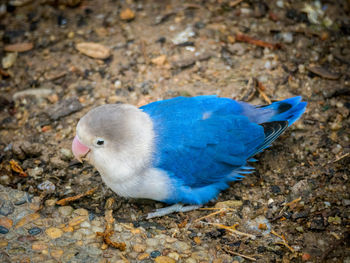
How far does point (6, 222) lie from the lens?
376cm

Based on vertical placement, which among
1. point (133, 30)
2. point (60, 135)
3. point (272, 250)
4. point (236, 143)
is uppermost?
point (133, 30)

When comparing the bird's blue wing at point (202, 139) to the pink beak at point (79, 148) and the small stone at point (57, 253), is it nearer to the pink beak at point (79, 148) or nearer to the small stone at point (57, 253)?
the pink beak at point (79, 148)

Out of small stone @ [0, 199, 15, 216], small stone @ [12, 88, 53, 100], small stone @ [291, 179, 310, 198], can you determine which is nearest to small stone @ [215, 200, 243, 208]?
small stone @ [291, 179, 310, 198]

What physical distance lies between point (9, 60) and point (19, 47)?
26 cm

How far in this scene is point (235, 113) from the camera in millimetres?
4324

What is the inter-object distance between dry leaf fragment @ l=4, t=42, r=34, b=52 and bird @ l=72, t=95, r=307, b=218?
2.41 m

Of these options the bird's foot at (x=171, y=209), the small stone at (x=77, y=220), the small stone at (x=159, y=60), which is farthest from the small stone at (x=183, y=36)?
the small stone at (x=77, y=220)

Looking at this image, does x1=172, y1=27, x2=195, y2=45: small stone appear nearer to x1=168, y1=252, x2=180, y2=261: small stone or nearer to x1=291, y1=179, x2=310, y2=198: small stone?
x1=291, y1=179, x2=310, y2=198: small stone

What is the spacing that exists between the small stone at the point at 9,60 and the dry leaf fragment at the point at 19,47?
0.20 feet

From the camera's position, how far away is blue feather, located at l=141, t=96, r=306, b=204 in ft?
12.9

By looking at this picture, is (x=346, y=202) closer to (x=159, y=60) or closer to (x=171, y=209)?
(x=171, y=209)

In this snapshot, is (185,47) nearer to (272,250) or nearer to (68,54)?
(68,54)

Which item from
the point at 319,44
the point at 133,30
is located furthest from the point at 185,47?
the point at 319,44

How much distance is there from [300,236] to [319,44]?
2.97 m
